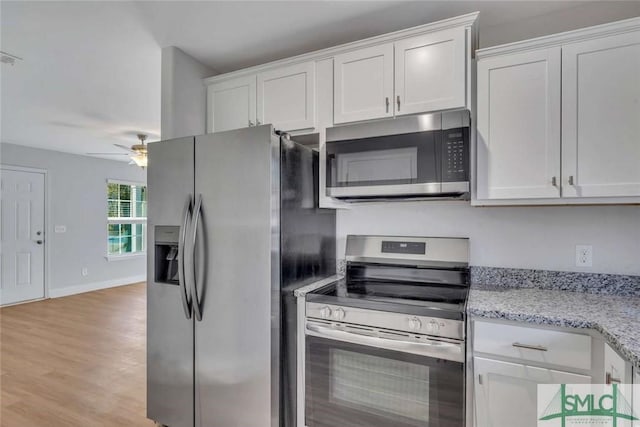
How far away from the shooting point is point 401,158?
5.90 ft

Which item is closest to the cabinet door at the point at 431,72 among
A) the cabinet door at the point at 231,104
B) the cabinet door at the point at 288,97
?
the cabinet door at the point at 288,97

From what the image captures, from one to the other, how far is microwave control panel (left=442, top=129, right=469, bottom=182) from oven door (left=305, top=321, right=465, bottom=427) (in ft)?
2.55

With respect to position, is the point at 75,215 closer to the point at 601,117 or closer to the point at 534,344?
the point at 534,344

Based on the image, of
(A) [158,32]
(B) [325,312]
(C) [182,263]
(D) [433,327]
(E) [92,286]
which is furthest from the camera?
(E) [92,286]

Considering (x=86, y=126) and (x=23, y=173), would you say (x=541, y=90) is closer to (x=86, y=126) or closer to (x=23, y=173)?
(x=86, y=126)

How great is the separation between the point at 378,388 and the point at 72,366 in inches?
108

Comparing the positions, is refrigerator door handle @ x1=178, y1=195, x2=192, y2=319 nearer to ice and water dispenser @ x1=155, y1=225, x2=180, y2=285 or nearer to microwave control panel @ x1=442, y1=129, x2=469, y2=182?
ice and water dispenser @ x1=155, y1=225, x2=180, y2=285

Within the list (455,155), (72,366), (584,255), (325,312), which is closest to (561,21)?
(455,155)

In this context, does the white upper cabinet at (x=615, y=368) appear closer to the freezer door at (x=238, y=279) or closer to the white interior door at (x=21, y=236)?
the freezer door at (x=238, y=279)

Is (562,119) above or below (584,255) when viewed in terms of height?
above

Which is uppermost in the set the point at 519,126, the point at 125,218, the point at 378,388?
the point at 519,126

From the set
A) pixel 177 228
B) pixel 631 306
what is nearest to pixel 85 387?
pixel 177 228

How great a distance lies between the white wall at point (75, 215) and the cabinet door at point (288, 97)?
488 cm

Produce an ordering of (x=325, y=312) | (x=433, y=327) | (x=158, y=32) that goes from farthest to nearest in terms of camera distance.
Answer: (x=158, y=32), (x=325, y=312), (x=433, y=327)
